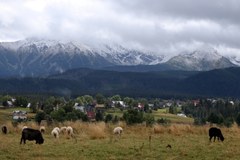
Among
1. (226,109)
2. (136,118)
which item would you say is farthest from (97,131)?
(226,109)

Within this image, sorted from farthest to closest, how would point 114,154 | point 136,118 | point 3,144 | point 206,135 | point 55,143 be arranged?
point 136,118, point 206,135, point 55,143, point 3,144, point 114,154

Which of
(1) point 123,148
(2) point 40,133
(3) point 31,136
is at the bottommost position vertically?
(1) point 123,148

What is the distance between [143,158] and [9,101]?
6363 inches

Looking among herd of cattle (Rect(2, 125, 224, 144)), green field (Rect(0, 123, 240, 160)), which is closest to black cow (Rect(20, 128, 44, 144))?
herd of cattle (Rect(2, 125, 224, 144))

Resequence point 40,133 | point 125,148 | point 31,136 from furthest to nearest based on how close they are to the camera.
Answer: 1. point 40,133
2. point 31,136
3. point 125,148

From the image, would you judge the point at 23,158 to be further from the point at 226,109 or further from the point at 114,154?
the point at 226,109

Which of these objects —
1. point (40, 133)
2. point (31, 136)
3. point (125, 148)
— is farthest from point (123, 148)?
point (31, 136)

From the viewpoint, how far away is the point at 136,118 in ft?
216

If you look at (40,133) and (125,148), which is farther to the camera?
(40,133)

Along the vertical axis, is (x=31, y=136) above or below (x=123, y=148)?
above

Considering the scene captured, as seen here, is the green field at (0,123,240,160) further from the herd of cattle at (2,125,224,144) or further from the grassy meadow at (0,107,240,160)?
the herd of cattle at (2,125,224,144)

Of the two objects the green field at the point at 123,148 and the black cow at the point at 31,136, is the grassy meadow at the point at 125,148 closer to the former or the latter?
the green field at the point at 123,148

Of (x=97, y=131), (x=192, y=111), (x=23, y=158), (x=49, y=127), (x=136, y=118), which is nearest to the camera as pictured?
(x=23, y=158)

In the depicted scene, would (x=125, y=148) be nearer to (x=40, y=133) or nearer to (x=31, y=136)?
(x=40, y=133)
